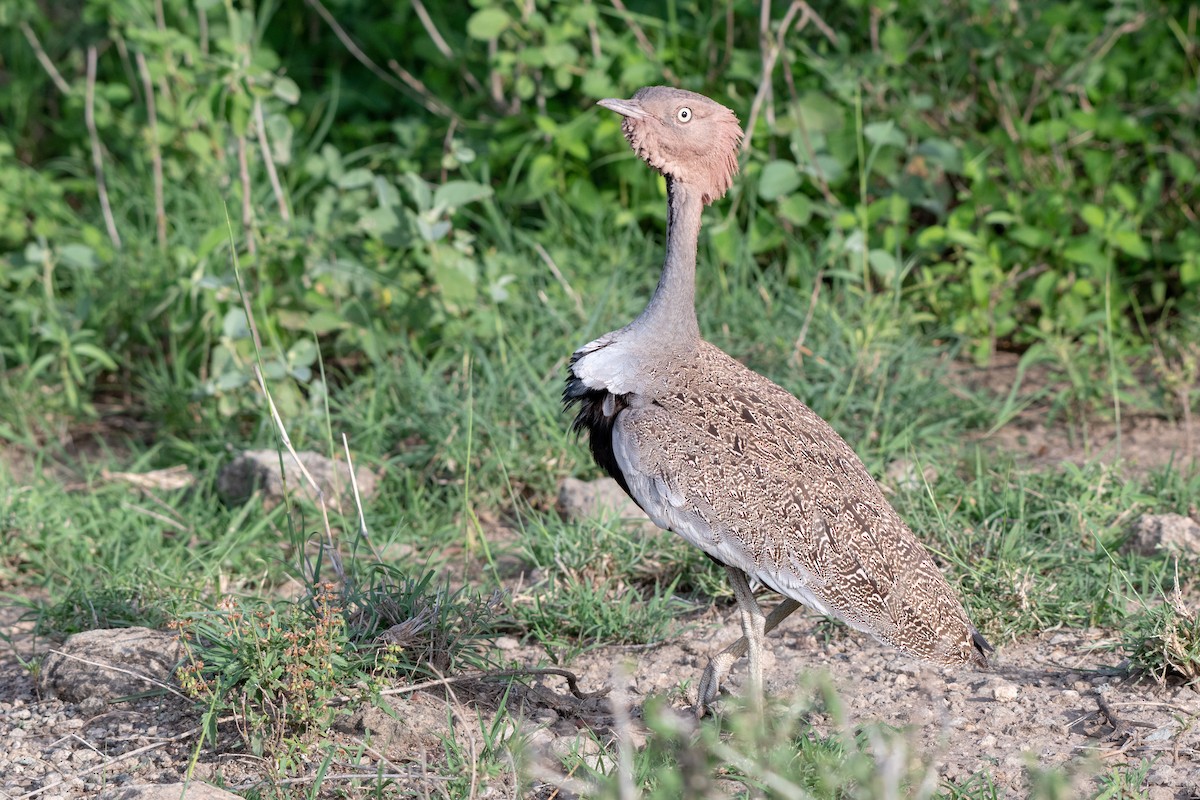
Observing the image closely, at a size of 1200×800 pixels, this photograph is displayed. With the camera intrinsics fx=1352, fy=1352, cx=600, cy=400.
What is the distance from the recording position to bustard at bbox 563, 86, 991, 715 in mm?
3322

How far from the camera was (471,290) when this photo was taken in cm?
522

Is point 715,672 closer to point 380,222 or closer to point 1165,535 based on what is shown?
point 1165,535

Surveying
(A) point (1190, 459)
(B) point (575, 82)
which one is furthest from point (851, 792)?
(B) point (575, 82)

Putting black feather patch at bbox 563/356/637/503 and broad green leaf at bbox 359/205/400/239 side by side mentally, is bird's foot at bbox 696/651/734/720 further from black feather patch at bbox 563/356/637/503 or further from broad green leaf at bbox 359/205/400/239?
broad green leaf at bbox 359/205/400/239

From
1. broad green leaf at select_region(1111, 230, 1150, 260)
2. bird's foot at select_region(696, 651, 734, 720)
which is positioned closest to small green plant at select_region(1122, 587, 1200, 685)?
bird's foot at select_region(696, 651, 734, 720)

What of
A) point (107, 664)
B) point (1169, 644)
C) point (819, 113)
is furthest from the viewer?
point (819, 113)

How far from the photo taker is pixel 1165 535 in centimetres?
A: 398

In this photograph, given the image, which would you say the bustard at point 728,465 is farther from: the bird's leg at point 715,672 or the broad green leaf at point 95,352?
the broad green leaf at point 95,352

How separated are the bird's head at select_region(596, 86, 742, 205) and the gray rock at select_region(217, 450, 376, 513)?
1732mm

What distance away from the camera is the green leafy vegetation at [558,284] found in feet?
13.9

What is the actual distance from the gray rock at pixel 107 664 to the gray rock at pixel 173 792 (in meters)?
0.46

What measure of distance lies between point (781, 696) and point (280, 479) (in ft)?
6.43

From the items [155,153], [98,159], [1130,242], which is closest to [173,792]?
[155,153]

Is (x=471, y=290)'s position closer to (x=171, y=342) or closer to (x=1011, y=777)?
(x=171, y=342)
